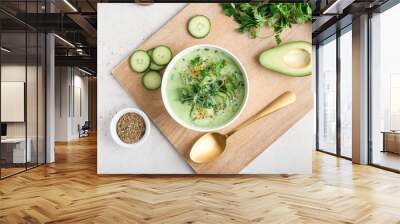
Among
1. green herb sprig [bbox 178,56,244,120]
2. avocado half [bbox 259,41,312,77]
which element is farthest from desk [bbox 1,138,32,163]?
avocado half [bbox 259,41,312,77]

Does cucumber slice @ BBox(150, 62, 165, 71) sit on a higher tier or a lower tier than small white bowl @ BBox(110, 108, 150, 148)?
higher

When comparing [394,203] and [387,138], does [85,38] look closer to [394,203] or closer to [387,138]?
[387,138]

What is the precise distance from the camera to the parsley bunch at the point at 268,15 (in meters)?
5.26

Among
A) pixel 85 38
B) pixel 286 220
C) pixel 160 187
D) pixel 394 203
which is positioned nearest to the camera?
pixel 286 220

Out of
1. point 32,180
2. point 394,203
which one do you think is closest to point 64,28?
point 32,180

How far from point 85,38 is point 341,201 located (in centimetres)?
971

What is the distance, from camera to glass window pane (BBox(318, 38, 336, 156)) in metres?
8.59

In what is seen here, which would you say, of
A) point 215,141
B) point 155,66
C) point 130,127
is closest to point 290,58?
point 215,141

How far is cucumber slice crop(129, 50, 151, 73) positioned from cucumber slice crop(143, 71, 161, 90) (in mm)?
116

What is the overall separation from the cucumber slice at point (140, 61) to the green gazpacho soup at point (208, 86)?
42cm

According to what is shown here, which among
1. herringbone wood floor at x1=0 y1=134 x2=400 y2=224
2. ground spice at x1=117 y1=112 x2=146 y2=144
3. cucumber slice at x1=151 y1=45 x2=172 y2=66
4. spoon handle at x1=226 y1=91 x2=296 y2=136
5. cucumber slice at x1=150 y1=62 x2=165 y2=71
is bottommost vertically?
herringbone wood floor at x1=0 y1=134 x2=400 y2=224

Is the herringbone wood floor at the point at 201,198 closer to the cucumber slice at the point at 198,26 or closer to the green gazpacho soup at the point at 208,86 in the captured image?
the green gazpacho soup at the point at 208,86

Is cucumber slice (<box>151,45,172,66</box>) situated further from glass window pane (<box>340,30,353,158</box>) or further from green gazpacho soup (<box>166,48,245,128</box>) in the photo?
glass window pane (<box>340,30,353,158</box>)

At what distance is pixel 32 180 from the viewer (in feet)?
17.3
